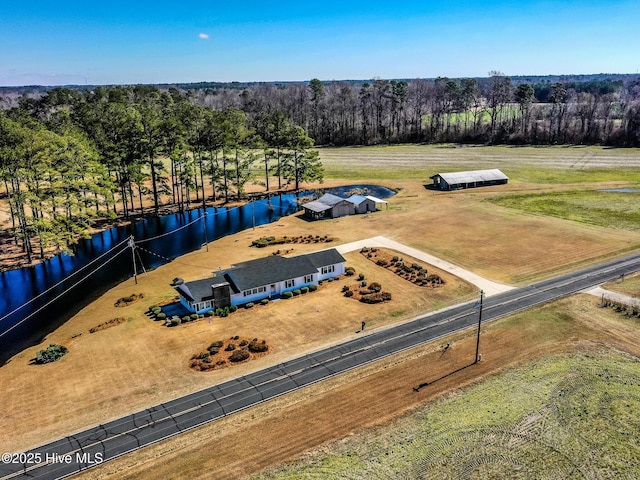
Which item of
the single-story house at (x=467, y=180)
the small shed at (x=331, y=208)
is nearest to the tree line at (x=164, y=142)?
the small shed at (x=331, y=208)

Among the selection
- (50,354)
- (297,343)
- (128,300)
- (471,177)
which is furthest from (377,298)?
(471,177)

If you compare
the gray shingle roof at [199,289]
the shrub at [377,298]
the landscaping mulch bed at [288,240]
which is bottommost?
the shrub at [377,298]

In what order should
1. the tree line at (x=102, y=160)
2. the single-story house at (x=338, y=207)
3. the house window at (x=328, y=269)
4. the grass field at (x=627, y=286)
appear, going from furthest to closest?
the single-story house at (x=338, y=207)
the tree line at (x=102, y=160)
the house window at (x=328, y=269)
the grass field at (x=627, y=286)

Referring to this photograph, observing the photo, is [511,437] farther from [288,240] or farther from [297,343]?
[288,240]

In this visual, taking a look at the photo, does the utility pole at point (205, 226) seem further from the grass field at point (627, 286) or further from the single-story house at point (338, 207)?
the grass field at point (627, 286)

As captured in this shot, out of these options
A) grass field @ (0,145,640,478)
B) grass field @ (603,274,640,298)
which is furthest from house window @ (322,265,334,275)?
grass field @ (603,274,640,298)

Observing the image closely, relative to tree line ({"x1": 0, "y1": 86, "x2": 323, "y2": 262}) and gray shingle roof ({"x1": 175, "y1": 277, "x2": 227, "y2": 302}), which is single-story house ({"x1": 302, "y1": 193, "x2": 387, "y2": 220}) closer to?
tree line ({"x1": 0, "y1": 86, "x2": 323, "y2": 262})

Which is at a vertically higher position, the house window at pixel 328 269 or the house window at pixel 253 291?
the house window at pixel 328 269
